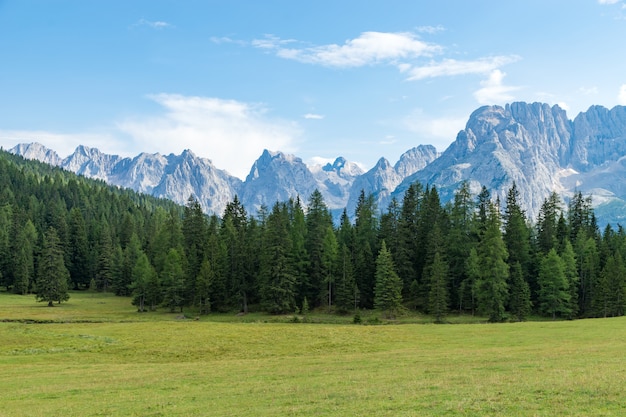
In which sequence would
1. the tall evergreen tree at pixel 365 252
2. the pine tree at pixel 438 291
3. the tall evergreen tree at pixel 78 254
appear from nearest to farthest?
the pine tree at pixel 438 291 < the tall evergreen tree at pixel 365 252 < the tall evergreen tree at pixel 78 254

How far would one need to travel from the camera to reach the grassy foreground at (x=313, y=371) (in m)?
20.2

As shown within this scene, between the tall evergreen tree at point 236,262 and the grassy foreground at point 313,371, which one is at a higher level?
the tall evergreen tree at point 236,262

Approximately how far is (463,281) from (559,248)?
888 inches

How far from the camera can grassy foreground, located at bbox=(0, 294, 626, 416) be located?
66.3 feet

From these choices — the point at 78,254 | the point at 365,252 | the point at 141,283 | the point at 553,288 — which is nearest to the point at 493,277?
the point at 553,288

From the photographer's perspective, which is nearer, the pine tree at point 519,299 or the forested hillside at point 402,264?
the pine tree at point 519,299

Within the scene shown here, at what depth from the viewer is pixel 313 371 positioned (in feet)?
101

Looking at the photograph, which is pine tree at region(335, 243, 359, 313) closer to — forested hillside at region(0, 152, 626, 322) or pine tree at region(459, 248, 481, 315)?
forested hillside at region(0, 152, 626, 322)

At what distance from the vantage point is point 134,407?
22.9 metres

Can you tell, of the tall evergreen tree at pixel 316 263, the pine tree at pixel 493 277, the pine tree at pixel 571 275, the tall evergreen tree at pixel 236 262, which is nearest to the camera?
the pine tree at pixel 493 277

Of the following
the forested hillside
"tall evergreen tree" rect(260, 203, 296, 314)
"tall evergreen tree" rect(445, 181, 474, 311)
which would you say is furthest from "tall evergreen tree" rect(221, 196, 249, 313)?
"tall evergreen tree" rect(445, 181, 474, 311)

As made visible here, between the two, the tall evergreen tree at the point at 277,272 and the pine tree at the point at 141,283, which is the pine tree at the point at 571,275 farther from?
the pine tree at the point at 141,283

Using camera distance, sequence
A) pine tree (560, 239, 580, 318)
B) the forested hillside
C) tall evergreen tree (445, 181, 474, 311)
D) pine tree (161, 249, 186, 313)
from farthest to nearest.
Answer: tall evergreen tree (445, 181, 474, 311) → pine tree (161, 249, 186, 313) → pine tree (560, 239, 580, 318) → the forested hillside

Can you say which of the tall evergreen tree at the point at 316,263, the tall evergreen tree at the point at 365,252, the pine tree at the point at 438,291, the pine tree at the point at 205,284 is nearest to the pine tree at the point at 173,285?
the pine tree at the point at 205,284
